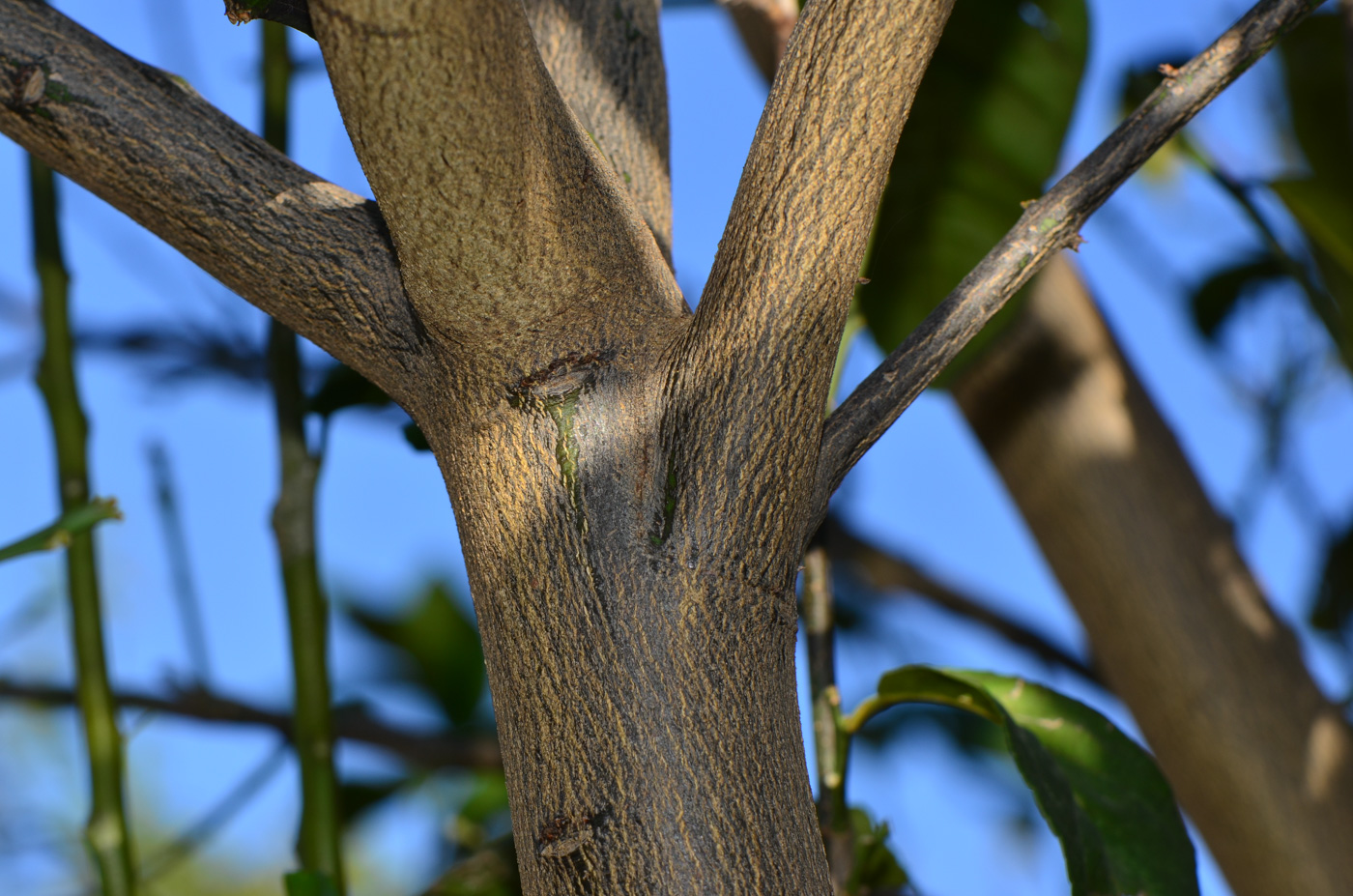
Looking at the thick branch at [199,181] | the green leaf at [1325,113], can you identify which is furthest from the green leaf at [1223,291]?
the thick branch at [199,181]

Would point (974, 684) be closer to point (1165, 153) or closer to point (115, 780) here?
point (115, 780)

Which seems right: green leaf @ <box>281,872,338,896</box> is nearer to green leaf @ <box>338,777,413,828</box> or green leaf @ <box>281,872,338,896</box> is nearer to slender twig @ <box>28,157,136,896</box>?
slender twig @ <box>28,157,136,896</box>

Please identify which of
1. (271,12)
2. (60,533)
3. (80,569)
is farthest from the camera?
(80,569)

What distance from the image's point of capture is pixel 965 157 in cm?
74

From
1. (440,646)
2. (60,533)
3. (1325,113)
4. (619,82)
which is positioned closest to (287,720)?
(440,646)

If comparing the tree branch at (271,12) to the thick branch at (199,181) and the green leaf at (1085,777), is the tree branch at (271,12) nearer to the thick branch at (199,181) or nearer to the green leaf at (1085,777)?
the thick branch at (199,181)

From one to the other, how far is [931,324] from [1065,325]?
647mm

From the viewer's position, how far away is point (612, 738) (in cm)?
24

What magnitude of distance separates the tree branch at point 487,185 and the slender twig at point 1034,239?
68mm

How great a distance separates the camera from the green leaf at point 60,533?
38 centimetres

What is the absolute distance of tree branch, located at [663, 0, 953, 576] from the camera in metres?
0.26

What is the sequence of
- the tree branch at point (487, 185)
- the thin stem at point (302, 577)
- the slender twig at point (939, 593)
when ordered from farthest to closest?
the slender twig at point (939, 593), the thin stem at point (302, 577), the tree branch at point (487, 185)

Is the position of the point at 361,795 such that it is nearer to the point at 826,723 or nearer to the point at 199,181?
the point at 826,723

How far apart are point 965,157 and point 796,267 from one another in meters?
0.55
